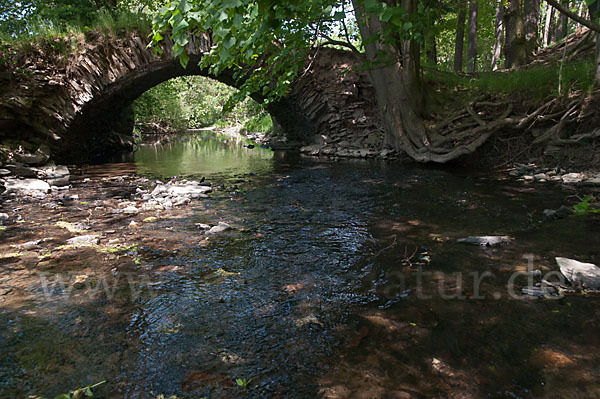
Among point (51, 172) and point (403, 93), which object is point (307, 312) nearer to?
point (403, 93)

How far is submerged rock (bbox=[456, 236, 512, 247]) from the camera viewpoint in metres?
3.75

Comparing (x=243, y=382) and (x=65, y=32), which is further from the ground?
(x=65, y=32)

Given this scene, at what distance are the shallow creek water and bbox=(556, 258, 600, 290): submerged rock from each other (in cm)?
15

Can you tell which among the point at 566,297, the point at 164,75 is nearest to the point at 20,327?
the point at 566,297

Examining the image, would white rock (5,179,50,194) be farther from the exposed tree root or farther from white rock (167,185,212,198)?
the exposed tree root

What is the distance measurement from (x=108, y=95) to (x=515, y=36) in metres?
13.1

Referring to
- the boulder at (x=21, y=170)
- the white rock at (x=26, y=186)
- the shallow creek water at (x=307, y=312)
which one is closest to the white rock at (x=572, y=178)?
the shallow creek water at (x=307, y=312)

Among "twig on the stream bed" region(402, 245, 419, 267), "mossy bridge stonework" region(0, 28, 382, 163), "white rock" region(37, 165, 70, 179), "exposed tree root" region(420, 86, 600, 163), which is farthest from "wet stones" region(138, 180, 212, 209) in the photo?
"exposed tree root" region(420, 86, 600, 163)

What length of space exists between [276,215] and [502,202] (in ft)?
11.1

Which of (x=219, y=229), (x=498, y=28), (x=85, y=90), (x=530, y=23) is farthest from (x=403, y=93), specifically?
(x=85, y=90)

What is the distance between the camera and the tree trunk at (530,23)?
38.6 ft

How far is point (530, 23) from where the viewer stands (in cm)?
1214

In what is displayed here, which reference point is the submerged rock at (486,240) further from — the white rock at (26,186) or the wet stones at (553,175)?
the white rock at (26,186)

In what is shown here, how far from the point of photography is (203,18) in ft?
9.50
